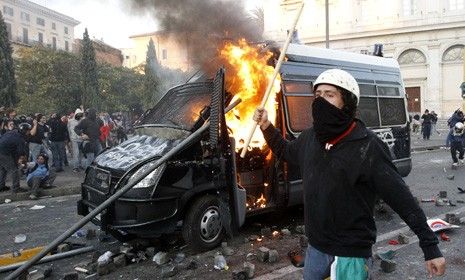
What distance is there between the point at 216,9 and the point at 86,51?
3308cm

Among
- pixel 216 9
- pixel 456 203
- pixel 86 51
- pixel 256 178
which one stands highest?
pixel 86 51

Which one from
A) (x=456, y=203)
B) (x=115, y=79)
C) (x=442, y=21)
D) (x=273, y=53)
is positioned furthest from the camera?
(x=115, y=79)

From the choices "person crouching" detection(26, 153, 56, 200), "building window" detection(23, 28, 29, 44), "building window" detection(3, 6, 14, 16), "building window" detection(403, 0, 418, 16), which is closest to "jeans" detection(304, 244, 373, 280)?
"person crouching" detection(26, 153, 56, 200)

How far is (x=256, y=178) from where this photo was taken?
244 inches

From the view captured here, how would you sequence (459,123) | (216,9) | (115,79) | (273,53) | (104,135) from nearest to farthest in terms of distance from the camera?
(273,53) → (216,9) → (459,123) → (104,135) → (115,79)

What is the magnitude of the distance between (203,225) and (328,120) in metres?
3.14

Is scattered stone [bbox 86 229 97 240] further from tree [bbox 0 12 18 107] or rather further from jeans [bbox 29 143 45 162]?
tree [bbox 0 12 18 107]

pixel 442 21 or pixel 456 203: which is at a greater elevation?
pixel 442 21

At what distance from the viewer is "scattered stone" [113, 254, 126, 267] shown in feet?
15.7

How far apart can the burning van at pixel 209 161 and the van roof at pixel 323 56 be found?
0.02 metres

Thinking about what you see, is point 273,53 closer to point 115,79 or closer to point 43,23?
point 115,79

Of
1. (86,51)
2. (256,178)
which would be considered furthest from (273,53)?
(86,51)

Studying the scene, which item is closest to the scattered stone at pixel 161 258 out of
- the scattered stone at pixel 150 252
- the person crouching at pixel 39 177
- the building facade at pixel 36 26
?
the scattered stone at pixel 150 252

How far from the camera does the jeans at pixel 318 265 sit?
2.52 meters
